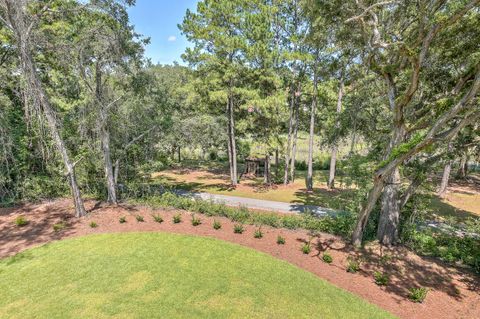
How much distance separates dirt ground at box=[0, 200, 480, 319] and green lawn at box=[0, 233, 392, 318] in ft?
2.03

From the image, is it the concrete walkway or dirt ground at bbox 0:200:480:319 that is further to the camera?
the concrete walkway

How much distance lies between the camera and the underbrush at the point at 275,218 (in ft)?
33.0

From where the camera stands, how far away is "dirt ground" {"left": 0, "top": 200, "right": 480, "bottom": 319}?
6.58 m

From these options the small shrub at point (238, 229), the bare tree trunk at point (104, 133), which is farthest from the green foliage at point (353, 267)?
the bare tree trunk at point (104, 133)

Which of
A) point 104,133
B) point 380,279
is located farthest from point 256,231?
point 104,133

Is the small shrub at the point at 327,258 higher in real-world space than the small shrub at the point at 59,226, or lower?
lower

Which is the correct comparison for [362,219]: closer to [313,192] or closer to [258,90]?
[313,192]

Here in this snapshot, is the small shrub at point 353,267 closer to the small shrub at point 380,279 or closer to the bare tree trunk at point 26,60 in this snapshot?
the small shrub at point 380,279

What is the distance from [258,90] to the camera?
15.9 meters

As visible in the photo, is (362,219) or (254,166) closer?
(362,219)

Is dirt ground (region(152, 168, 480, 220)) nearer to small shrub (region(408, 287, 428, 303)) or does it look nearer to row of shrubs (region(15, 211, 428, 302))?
row of shrubs (region(15, 211, 428, 302))

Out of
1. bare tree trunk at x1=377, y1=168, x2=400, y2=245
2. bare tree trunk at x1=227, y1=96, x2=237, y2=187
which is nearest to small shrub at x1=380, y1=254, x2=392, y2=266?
bare tree trunk at x1=377, y1=168, x2=400, y2=245

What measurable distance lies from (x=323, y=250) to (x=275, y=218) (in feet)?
7.91

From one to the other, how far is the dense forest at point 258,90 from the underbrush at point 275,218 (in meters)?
0.96
